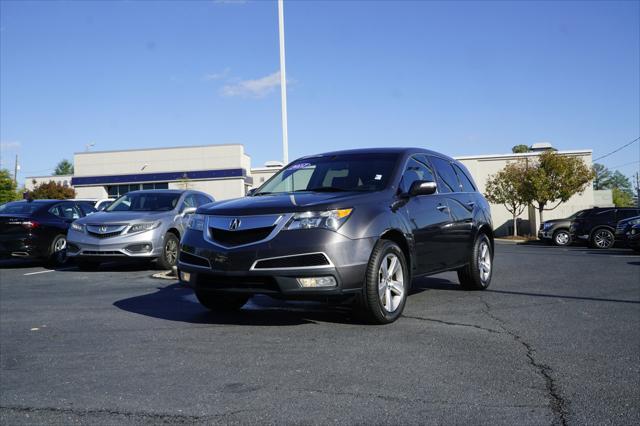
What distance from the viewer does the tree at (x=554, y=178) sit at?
35.4 meters

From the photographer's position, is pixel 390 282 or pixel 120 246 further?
pixel 120 246

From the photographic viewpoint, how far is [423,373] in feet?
13.3

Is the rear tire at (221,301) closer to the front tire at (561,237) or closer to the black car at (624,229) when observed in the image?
the black car at (624,229)

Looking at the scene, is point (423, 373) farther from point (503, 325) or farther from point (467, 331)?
point (503, 325)

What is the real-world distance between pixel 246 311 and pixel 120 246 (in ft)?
16.4

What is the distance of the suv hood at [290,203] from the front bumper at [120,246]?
5.30 m

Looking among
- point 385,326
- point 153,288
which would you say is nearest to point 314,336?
point 385,326

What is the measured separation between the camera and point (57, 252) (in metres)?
12.8

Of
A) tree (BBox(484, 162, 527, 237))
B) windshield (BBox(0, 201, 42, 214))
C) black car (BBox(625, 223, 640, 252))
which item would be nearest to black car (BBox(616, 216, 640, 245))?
black car (BBox(625, 223, 640, 252))

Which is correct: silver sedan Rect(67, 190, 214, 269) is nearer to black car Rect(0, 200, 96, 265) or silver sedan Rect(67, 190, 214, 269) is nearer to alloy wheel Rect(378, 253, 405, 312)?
black car Rect(0, 200, 96, 265)

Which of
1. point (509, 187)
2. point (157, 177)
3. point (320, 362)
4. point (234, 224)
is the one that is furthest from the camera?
point (157, 177)

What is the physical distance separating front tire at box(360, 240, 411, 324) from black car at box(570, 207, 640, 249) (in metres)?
19.4

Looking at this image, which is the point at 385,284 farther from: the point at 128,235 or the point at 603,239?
the point at 603,239

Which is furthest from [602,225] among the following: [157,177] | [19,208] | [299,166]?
[157,177]
